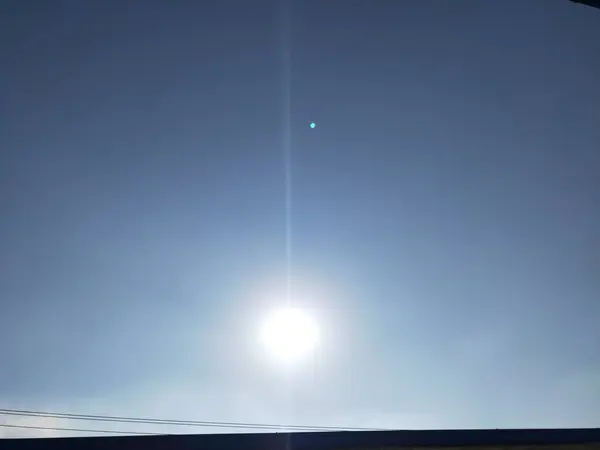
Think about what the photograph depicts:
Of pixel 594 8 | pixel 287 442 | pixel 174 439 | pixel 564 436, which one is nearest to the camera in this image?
pixel 594 8

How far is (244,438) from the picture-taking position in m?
13.1

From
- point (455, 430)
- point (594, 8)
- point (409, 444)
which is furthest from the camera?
point (455, 430)

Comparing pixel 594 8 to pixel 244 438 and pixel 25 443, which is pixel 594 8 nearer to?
pixel 244 438

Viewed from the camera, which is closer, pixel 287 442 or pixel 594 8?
pixel 594 8

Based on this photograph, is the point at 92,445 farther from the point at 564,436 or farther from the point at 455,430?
the point at 564,436

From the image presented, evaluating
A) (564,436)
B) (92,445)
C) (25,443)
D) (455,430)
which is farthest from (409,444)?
(25,443)

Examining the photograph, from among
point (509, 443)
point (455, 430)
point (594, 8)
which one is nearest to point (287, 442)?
point (455, 430)

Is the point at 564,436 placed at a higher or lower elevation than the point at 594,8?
lower

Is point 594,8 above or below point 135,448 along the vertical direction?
above

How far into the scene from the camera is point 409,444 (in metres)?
15.2

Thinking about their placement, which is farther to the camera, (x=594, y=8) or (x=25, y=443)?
(x=25, y=443)

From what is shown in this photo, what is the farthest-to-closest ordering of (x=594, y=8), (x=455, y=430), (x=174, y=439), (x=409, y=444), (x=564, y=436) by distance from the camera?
(x=564, y=436)
(x=455, y=430)
(x=409, y=444)
(x=174, y=439)
(x=594, y=8)

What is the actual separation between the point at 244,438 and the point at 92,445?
4.00 m

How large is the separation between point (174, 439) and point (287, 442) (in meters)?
3.32
